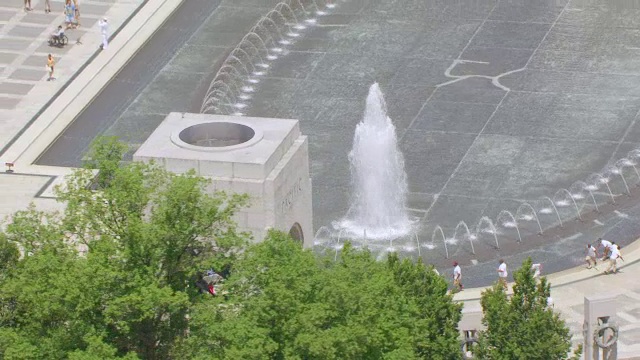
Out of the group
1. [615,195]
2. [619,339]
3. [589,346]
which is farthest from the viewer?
[615,195]

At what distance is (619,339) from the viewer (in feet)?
189

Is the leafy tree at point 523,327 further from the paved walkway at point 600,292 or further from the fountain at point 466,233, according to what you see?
the fountain at point 466,233

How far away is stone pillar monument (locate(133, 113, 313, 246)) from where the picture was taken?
5434cm

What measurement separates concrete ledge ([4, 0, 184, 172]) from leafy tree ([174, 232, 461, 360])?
2412 centimetres

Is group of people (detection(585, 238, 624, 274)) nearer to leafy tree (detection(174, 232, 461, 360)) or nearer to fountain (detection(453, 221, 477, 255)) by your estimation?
fountain (detection(453, 221, 477, 255))

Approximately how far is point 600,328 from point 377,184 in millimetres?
15315

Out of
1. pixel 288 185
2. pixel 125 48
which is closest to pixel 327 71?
pixel 125 48

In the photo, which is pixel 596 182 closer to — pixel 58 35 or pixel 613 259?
pixel 613 259

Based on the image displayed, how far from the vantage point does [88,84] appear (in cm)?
7688

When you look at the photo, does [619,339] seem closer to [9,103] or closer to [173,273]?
[173,273]

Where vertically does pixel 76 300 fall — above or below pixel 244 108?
below

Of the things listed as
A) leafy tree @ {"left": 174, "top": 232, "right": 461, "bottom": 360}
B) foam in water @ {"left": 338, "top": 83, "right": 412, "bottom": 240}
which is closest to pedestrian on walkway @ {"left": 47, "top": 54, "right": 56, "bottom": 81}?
foam in water @ {"left": 338, "top": 83, "right": 412, "bottom": 240}

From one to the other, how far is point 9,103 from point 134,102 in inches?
174

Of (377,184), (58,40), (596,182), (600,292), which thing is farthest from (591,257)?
Answer: (58,40)
